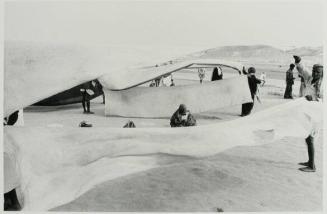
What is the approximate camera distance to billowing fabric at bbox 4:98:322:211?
1.91 m

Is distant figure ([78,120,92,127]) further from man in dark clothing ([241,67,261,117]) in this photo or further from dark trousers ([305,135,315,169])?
dark trousers ([305,135,315,169])

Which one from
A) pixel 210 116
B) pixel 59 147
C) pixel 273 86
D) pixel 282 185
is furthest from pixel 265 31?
pixel 59 147

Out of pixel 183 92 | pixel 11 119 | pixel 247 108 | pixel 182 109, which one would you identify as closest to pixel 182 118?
pixel 182 109

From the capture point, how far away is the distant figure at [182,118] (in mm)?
2281

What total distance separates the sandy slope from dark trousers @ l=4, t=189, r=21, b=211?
0.20m

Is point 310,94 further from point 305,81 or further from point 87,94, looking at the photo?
point 87,94

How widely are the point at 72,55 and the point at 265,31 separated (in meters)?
1.09

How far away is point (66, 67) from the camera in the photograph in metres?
2.17

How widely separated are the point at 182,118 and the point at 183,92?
0.17 metres

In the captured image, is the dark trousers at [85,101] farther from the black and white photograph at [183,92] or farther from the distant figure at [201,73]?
the distant figure at [201,73]

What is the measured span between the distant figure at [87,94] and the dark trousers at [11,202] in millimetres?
578

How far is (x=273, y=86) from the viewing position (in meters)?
2.48

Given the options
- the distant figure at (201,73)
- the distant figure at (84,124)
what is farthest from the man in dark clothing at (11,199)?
the distant figure at (201,73)

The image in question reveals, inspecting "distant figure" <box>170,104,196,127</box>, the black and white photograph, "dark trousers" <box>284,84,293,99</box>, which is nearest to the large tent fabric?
the black and white photograph
